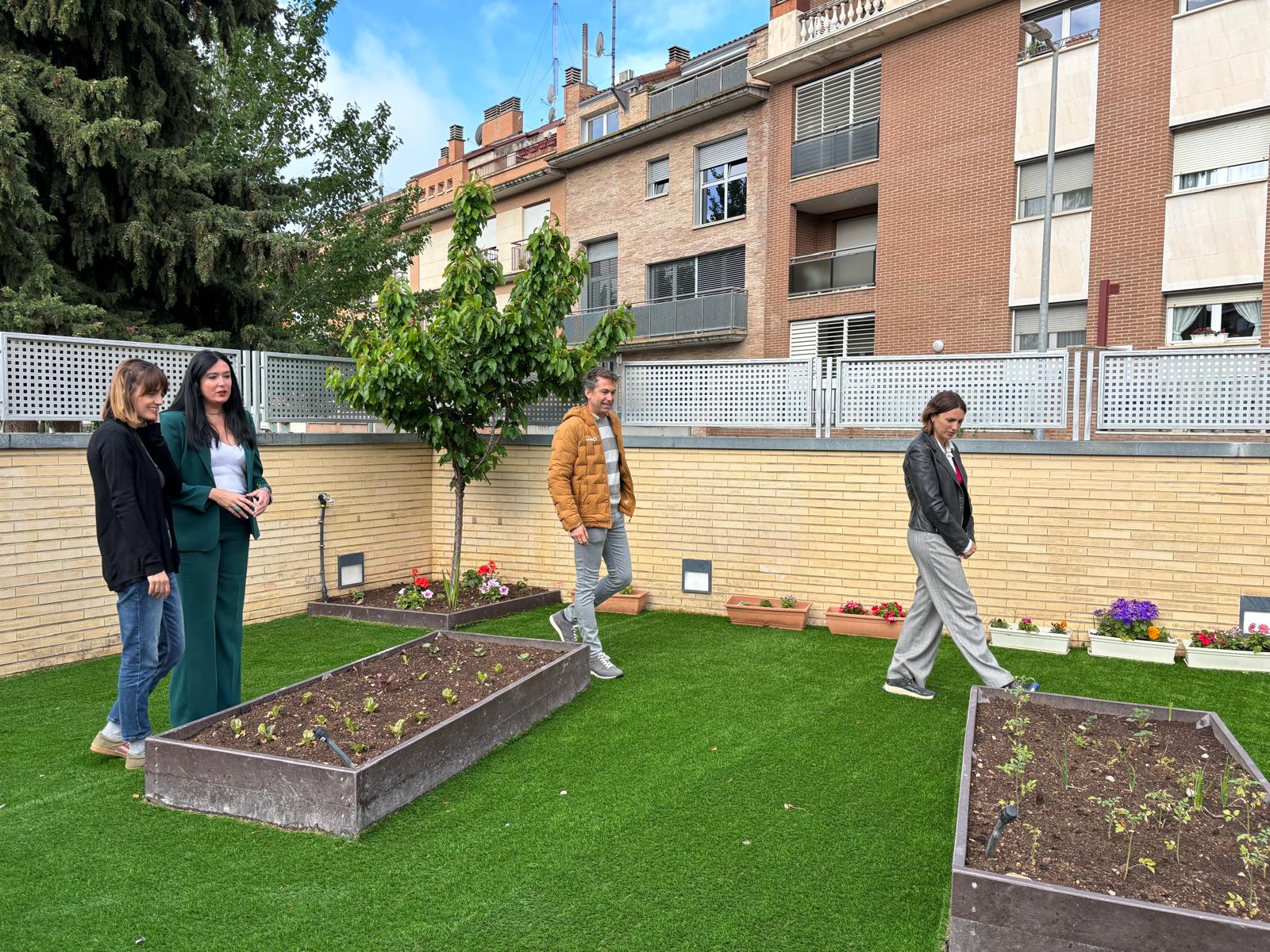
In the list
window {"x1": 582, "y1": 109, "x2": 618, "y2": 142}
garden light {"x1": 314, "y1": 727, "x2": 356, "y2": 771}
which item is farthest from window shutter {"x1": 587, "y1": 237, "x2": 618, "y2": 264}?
garden light {"x1": 314, "y1": 727, "x2": 356, "y2": 771}

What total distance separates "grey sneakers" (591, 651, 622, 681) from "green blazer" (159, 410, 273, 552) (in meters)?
2.70

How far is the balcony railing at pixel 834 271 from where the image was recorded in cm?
1983

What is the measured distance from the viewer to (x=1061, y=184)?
1648 cm

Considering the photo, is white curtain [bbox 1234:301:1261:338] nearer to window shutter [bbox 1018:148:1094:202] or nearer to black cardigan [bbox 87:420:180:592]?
window shutter [bbox 1018:148:1094:202]

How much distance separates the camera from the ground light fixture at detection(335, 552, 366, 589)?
8.94 metres

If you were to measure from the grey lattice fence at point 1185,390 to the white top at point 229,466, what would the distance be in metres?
6.59

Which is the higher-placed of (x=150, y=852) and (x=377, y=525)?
(x=377, y=525)

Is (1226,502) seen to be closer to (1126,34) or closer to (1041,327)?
(1041,327)

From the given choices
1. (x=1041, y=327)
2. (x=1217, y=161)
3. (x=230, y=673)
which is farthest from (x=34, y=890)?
(x=1217, y=161)

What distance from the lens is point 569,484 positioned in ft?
19.0

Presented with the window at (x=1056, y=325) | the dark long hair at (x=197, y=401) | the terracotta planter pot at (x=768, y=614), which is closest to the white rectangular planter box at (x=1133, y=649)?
the terracotta planter pot at (x=768, y=614)

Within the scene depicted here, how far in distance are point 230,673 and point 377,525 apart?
4.72m

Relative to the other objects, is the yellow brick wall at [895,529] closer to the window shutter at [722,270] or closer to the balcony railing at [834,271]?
the balcony railing at [834,271]

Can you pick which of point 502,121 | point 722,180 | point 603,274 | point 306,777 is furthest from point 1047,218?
point 502,121
